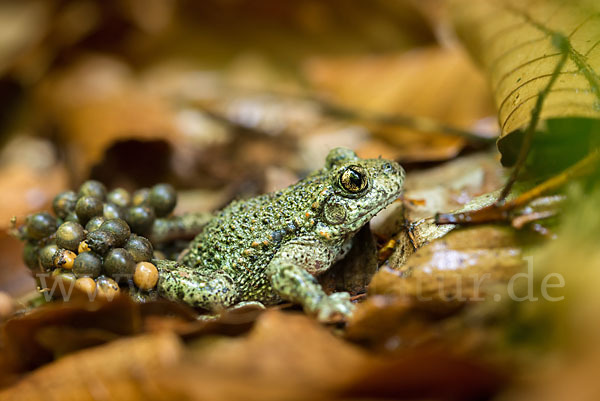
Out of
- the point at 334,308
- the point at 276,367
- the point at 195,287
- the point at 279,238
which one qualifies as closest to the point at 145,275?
the point at 195,287

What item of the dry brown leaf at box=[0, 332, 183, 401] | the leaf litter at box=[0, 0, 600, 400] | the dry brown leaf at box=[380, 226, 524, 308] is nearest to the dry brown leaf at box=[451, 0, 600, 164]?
the leaf litter at box=[0, 0, 600, 400]

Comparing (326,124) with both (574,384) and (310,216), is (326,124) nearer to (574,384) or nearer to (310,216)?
(310,216)

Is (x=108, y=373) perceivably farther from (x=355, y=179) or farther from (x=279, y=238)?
(x=355, y=179)

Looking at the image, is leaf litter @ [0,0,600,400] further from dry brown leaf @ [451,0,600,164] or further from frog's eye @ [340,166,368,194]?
frog's eye @ [340,166,368,194]

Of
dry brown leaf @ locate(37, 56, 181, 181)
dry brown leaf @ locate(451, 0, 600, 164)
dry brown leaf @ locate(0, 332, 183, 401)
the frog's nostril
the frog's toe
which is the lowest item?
dry brown leaf @ locate(0, 332, 183, 401)

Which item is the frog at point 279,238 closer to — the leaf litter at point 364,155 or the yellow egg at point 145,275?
the yellow egg at point 145,275

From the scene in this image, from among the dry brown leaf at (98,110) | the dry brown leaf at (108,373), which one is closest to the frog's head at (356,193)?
the dry brown leaf at (108,373)

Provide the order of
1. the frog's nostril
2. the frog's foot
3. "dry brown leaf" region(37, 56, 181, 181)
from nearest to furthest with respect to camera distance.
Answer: the frog's foot
the frog's nostril
"dry brown leaf" region(37, 56, 181, 181)
